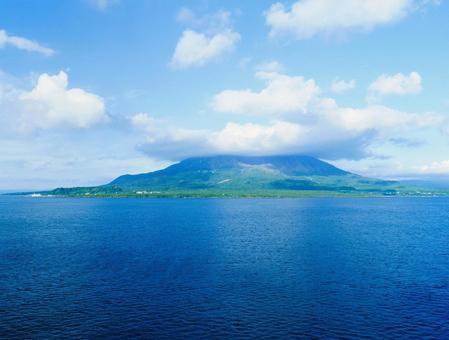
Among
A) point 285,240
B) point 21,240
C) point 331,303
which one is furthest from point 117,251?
point 331,303

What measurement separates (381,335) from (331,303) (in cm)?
1328

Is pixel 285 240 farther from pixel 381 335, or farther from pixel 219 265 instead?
pixel 381 335

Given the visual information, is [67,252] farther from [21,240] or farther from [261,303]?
[261,303]

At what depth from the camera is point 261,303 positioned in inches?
2589

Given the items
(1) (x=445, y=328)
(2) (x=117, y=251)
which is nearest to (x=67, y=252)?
(2) (x=117, y=251)

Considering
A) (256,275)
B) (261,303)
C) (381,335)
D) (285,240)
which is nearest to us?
(381,335)

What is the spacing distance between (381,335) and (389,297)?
58.4ft

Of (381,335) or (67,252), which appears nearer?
(381,335)

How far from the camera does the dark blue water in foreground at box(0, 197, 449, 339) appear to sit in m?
56.5

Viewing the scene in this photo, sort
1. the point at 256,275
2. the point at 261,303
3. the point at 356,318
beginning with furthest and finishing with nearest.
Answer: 1. the point at 256,275
2. the point at 261,303
3. the point at 356,318

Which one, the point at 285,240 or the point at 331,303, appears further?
the point at 285,240

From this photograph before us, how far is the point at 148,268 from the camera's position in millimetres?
91000

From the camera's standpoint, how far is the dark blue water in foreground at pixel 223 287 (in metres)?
56.5

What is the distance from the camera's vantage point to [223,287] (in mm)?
75000
